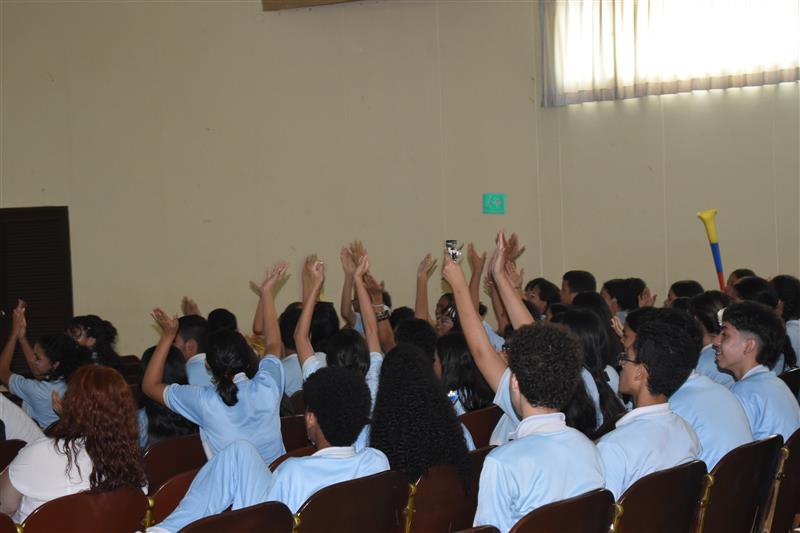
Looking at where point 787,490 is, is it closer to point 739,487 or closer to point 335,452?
point 739,487

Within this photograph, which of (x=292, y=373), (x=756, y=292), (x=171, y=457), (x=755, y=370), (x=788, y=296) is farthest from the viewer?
(x=788, y=296)

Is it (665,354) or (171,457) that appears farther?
(171,457)

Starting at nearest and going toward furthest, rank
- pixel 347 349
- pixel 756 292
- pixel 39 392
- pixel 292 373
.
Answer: pixel 347 349, pixel 39 392, pixel 292 373, pixel 756 292

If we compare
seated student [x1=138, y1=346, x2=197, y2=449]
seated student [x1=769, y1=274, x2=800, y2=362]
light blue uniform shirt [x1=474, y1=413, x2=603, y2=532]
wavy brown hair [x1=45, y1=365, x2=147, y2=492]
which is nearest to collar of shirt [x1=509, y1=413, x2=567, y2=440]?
light blue uniform shirt [x1=474, y1=413, x2=603, y2=532]

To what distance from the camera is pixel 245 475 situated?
8.88ft

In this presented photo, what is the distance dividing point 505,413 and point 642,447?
83 centimetres

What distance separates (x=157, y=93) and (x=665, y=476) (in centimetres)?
754

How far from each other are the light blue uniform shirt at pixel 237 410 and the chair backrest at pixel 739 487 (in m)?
1.75

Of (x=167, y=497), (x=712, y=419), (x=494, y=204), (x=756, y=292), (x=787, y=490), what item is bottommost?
(x=787, y=490)

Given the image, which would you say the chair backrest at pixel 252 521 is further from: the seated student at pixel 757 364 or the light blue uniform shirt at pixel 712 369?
the light blue uniform shirt at pixel 712 369

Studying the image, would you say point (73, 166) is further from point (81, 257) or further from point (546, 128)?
point (546, 128)

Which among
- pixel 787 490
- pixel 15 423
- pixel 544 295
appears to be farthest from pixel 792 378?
pixel 15 423

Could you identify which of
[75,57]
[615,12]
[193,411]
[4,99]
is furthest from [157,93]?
[193,411]

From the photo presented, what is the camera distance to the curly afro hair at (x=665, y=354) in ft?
8.91
